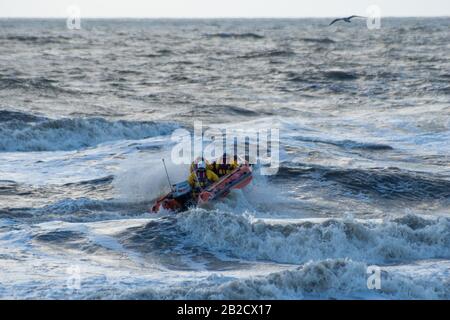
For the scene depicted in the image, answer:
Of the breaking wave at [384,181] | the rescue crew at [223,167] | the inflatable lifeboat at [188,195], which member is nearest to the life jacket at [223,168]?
the rescue crew at [223,167]

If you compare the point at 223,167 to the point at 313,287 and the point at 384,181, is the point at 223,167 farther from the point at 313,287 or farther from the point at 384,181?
the point at 313,287

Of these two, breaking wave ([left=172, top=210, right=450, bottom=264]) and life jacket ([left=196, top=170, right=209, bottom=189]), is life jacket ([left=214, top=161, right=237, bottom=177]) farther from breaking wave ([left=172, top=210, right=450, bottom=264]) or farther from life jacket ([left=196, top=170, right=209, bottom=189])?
breaking wave ([left=172, top=210, right=450, bottom=264])

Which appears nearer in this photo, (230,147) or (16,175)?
(16,175)

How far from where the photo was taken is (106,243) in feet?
48.4

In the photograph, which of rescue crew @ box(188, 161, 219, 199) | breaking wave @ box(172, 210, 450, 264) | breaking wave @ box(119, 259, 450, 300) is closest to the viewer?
breaking wave @ box(119, 259, 450, 300)

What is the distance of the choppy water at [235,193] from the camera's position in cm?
1215

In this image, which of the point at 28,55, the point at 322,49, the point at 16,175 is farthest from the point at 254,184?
the point at 322,49

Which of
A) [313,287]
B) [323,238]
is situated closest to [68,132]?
[323,238]

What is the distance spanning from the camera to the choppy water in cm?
1215

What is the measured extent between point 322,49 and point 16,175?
4383 cm

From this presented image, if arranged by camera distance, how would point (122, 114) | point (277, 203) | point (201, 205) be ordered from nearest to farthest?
point (201, 205) → point (277, 203) → point (122, 114)

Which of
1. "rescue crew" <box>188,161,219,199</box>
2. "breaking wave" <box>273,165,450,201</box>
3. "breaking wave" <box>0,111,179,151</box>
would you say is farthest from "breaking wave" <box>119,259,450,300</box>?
"breaking wave" <box>0,111,179,151</box>
